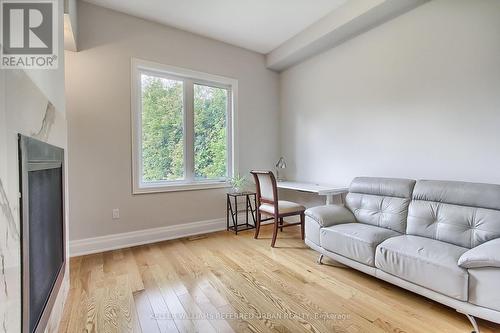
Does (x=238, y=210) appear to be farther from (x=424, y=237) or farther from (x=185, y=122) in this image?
(x=424, y=237)

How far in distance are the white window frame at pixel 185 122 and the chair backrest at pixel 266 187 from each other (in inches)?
27.7

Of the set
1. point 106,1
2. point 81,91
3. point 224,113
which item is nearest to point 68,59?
point 81,91

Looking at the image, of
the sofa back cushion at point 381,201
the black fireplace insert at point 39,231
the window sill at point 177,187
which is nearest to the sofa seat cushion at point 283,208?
the sofa back cushion at point 381,201

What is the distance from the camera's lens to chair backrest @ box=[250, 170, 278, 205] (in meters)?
3.04

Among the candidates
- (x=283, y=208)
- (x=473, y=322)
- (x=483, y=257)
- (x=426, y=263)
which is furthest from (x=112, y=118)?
(x=473, y=322)

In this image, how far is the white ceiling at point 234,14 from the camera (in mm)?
2838

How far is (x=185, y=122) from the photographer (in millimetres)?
3572

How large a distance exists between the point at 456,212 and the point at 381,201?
0.63m

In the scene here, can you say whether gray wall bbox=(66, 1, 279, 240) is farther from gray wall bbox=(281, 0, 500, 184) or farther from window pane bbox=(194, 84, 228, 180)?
gray wall bbox=(281, 0, 500, 184)

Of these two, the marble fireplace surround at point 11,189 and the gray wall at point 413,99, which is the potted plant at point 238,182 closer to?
the gray wall at point 413,99

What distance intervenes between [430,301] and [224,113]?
130 inches

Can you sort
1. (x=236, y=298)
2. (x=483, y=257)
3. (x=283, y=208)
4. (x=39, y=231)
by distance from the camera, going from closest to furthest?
(x=39, y=231), (x=483, y=257), (x=236, y=298), (x=283, y=208)

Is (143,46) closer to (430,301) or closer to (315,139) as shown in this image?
(315,139)

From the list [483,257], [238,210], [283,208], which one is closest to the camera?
Answer: [483,257]
